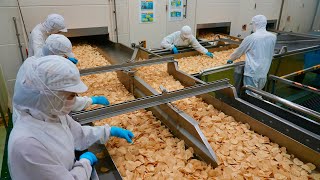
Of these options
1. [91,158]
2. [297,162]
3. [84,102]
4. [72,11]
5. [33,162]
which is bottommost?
[297,162]

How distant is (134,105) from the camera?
5.25 ft

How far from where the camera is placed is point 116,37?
4363 millimetres

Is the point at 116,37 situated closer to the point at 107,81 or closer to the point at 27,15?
the point at 27,15

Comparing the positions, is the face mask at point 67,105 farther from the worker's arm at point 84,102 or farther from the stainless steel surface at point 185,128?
the stainless steel surface at point 185,128

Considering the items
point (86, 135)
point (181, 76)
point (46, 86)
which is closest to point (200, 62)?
point (181, 76)

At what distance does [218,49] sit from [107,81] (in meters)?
2.55

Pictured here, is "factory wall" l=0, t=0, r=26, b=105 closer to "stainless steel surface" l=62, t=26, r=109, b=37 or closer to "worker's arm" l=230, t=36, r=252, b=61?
"stainless steel surface" l=62, t=26, r=109, b=37

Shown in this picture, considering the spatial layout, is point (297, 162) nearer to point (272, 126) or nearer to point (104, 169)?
point (272, 126)

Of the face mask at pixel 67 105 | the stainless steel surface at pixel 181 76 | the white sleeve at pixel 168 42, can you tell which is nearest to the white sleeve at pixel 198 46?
the white sleeve at pixel 168 42

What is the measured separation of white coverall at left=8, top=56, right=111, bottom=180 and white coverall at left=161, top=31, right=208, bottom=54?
3.00 metres

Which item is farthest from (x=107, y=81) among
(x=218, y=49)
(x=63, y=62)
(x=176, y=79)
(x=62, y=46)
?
(x=218, y=49)

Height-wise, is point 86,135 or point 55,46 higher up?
point 55,46

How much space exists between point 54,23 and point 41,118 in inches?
96.1

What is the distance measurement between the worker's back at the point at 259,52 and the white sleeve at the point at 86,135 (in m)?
2.66
